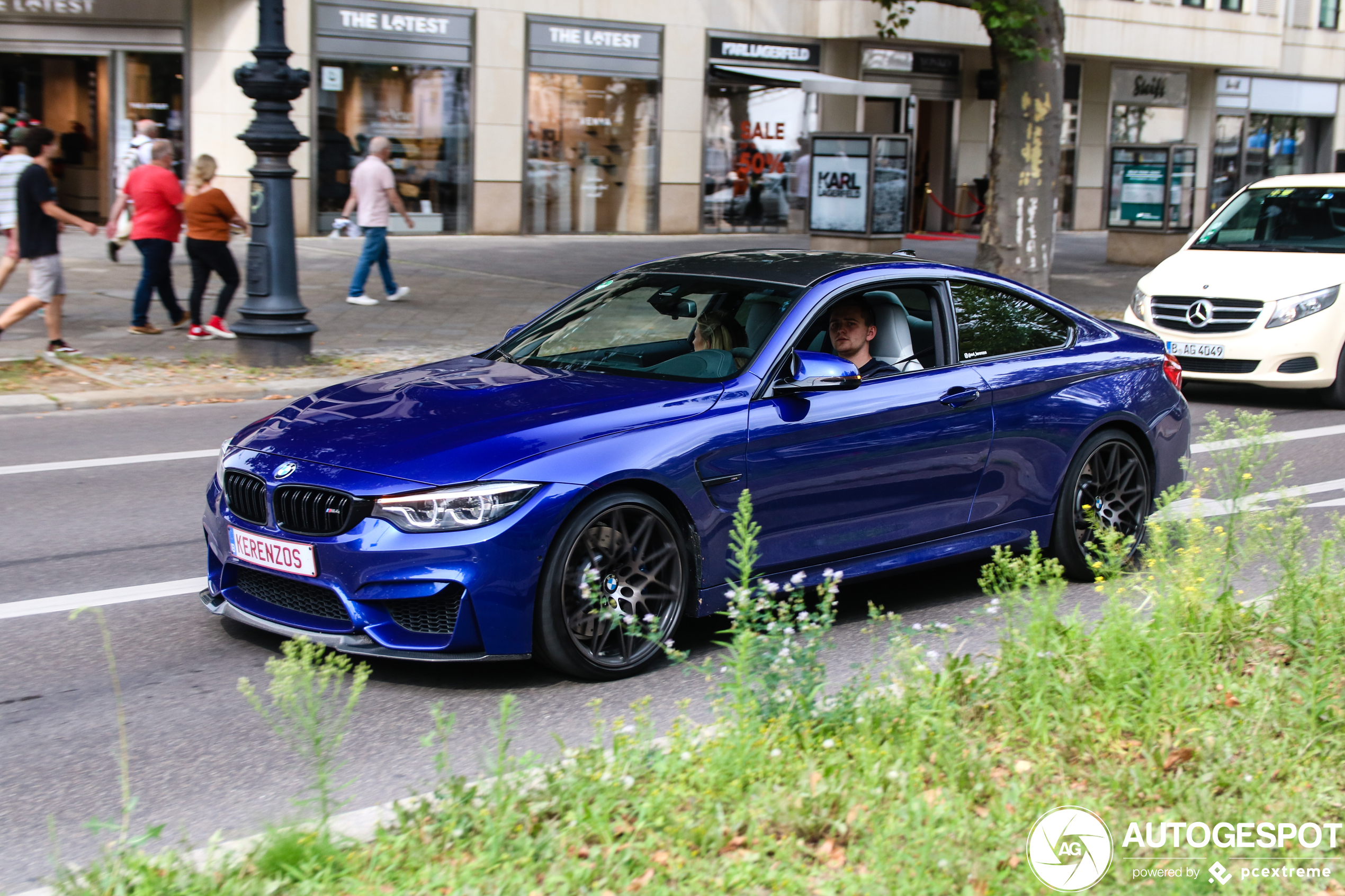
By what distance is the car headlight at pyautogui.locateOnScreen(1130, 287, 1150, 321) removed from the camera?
12625 mm

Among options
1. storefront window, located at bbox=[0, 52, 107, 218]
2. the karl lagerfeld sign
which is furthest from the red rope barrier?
storefront window, located at bbox=[0, 52, 107, 218]

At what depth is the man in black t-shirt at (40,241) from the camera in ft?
40.9

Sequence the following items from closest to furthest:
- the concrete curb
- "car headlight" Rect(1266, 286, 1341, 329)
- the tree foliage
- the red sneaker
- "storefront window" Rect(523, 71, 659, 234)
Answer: the concrete curb, "car headlight" Rect(1266, 286, 1341, 329), the red sneaker, the tree foliage, "storefront window" Rect(523, 71, 659, 234)

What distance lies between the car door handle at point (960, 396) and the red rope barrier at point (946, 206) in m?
28.2

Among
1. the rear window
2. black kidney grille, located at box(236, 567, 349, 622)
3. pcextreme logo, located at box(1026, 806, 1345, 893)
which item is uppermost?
the rear window

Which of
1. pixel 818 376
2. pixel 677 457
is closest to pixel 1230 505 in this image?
pixel 818 376

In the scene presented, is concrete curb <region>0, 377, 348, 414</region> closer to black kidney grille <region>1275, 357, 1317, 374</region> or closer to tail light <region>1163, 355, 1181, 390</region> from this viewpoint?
tail light <region>1163, 355, 1181, 390</region>

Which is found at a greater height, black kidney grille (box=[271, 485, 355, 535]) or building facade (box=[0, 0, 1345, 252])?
building facade (box=[0, 0, 1345, 252])

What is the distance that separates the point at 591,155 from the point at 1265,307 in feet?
61.5

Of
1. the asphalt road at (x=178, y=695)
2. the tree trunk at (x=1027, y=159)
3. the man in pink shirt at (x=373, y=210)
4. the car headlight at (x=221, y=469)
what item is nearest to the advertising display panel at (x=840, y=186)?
the tree trunk at (x=1027, y=159)

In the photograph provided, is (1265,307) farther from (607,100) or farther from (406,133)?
(607,100)

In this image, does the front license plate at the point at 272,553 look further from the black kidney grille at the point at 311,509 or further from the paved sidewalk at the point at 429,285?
the paved sidewalk at the point at 429,285

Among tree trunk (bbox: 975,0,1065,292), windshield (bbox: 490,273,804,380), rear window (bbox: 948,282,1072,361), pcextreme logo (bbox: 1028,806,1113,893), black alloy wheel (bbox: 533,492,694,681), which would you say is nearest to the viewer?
pcextreme logo (bbox: 1028,806,1113,893)

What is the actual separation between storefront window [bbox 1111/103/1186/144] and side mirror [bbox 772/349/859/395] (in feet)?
118
